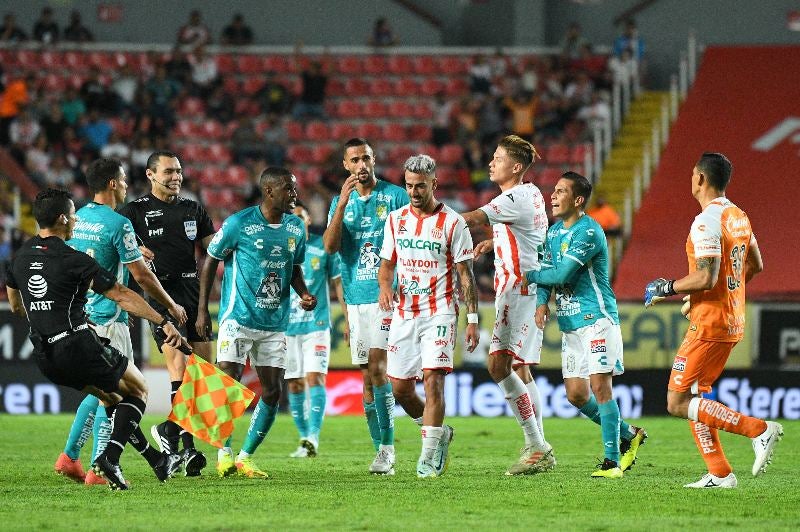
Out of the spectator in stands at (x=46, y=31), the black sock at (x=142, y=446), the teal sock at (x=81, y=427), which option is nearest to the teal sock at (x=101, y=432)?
the teal sock at (x=81, y=427)

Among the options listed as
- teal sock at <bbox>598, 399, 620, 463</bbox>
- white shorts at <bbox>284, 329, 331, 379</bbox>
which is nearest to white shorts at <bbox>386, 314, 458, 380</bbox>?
teal sock at <bbox>598, 399, 620, 463</bbox>

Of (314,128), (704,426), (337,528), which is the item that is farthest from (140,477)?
(314,128)

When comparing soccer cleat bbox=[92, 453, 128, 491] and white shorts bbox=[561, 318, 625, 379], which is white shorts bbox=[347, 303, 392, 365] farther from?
soccer cleat bbox=[92, 453, 128, 491]

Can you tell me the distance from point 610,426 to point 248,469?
283 centimetres

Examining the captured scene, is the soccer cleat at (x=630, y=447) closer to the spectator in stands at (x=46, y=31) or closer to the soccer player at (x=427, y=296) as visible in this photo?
the soccer player at (x=427, y=296)

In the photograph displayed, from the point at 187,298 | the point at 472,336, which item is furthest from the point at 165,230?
the point at 472,336

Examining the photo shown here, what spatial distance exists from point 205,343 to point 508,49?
60.4ft

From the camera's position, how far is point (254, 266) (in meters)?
10.9

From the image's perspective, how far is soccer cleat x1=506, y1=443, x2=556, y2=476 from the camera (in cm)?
1075

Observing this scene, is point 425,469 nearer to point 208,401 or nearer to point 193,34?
point 208,401

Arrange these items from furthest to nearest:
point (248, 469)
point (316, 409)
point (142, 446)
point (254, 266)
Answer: point (316, 409)
point (254, 266)
point (248, 469)
point (142, 446)

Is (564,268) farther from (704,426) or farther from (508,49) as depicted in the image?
(508,49)

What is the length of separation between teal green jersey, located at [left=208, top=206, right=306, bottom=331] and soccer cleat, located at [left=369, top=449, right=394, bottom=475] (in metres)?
1.28

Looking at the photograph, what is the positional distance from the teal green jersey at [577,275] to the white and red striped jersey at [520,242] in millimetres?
98
